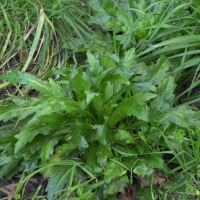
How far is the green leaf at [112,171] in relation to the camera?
1424mm

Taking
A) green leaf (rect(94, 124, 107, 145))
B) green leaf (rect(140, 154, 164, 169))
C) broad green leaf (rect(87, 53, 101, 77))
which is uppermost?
broad green leaf (rect(87, 53, 101, 77))

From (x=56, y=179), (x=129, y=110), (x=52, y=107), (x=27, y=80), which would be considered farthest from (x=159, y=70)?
(x=56, y=179)

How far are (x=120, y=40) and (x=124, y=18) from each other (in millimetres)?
241

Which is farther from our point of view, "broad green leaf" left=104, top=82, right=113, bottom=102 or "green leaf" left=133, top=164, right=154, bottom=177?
"broad green leaf" left=104, top=82, right=113, bottom=102

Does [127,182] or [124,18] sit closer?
[127,182]

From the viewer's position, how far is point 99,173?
149 centimetres

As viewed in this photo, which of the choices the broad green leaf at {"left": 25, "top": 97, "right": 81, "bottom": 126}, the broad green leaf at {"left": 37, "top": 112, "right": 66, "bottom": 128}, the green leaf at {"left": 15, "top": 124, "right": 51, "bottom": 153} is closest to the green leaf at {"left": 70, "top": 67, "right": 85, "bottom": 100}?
the broad green leaf at {"left": 25, "top": 97, "right": 81, "bottom": 126}

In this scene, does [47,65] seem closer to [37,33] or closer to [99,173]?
[37,33]

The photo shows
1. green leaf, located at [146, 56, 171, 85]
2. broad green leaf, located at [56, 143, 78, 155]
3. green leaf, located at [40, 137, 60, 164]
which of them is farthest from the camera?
green leaf, located at [146, 56, 171, 85]

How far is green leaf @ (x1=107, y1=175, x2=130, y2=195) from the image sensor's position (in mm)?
1436

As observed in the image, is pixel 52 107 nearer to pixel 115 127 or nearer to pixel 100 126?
pixel 100 126

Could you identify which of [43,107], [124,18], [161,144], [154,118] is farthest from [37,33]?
[161,144]

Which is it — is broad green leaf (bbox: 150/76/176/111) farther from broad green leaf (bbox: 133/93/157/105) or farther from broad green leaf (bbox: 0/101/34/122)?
broad green leaf (bbox: 0/101/34/122)

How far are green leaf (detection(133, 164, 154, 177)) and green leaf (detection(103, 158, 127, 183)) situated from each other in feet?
0.31
